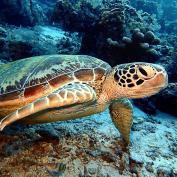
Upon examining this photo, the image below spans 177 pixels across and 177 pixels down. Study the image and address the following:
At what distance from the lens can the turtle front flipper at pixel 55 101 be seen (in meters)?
2.13

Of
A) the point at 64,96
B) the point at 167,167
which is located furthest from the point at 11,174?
the point at 167,167

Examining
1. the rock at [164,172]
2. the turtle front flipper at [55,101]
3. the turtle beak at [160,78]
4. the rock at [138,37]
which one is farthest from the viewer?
the rock at [138,37]

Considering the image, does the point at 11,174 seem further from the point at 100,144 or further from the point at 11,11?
the point at 11,11

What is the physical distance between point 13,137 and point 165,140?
7.36 ft

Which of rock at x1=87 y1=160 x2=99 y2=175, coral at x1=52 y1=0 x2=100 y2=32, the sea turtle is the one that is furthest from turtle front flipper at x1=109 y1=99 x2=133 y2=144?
coral at x1=52 y1=0 x2=100 y2=32

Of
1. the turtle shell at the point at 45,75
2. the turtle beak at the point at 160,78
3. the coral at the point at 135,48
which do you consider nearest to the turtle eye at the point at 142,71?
the turtle beak at the point at 160,78

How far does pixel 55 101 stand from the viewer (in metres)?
2.24

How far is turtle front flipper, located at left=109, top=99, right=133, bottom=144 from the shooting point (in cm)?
329

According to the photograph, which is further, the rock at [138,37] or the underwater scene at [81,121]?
the rock at [138,37]

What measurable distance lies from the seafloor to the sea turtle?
1.32 ft

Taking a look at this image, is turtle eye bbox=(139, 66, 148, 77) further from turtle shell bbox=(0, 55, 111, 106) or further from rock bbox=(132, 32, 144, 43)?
rock bbox=(132, 32, 144, 43)

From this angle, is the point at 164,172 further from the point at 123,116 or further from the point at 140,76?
the point at 140,76

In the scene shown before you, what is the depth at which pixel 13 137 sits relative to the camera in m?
3.13

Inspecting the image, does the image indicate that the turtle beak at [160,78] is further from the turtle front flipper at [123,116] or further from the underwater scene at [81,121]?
the turtle front flipper at [123,116]
